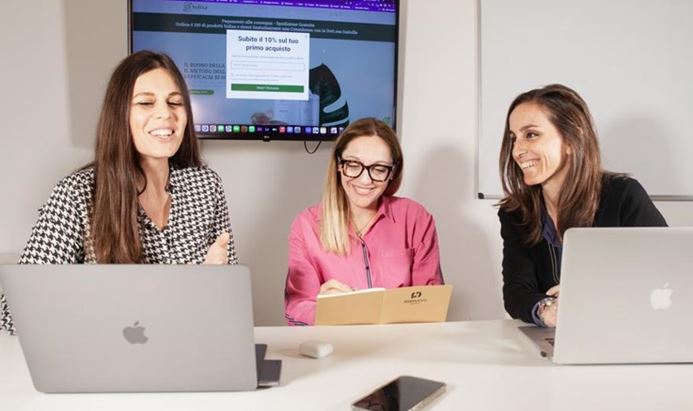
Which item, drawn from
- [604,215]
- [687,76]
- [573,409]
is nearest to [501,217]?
[604,215]

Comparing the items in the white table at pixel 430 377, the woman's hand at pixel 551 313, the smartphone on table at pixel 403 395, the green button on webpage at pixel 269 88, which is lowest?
the white table at pixel 430 377

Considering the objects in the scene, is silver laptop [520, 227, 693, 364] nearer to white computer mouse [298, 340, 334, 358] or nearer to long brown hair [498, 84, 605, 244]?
white computer mouse [298, 340, 334, 358]

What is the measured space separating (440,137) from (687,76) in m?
1.14

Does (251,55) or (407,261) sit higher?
(251,55)

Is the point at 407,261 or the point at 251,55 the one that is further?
the point at 251,55

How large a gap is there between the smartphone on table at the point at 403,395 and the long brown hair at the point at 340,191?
0.88m

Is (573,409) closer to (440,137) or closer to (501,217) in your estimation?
(501,217)

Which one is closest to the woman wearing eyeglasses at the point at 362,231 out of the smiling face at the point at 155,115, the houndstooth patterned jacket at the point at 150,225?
the houndstooth patterned jacket at the point at 150,225

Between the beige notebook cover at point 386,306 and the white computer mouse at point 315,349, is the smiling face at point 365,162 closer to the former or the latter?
the beige notebook cover at point 386,306

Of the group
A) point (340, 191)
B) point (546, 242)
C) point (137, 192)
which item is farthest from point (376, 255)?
point (137, 192)

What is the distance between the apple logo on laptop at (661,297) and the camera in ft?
3.48

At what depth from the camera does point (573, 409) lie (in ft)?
→ 3.04

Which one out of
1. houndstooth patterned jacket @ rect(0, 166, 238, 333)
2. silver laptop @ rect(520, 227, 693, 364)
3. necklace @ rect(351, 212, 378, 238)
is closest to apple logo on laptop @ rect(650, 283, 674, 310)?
silver laptop @ rect(520, 227, 693, 364)

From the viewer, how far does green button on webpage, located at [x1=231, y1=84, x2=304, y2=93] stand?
7.57ft
